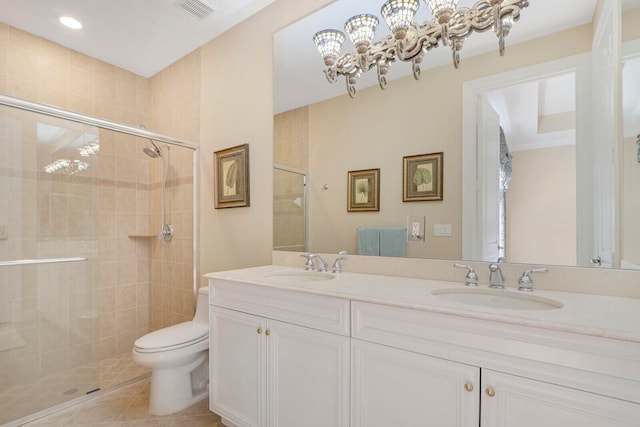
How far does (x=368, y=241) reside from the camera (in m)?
1.72

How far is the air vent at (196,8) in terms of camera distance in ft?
6.73

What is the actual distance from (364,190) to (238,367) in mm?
1122

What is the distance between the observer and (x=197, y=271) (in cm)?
253

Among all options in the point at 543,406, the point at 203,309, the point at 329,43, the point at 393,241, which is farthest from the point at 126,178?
the point at 543,406

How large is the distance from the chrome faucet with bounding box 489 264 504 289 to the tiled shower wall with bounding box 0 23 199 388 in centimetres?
217

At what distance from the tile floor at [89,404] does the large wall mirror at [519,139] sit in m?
1.34

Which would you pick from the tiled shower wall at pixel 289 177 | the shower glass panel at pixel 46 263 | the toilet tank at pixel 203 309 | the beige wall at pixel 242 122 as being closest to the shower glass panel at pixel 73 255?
the shower glass panel at pixel 46 263

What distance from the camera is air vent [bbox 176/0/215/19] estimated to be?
2.05 metres

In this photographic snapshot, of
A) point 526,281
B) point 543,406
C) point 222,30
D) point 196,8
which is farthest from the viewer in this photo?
point 222,30

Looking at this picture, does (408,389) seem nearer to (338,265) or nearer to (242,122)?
(338,265)

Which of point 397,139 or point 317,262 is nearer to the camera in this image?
point 397,139

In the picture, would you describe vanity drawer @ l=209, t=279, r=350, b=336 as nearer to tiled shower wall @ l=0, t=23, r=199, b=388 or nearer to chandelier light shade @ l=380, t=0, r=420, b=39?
tiled shower wall @ l=0, t=23, r=199, b=388

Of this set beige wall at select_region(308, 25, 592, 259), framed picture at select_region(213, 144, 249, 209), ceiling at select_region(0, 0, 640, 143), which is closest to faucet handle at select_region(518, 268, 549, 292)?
beige wall at select_region(308, 25, 592, 259)

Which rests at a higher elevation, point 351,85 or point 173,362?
point 351,85
